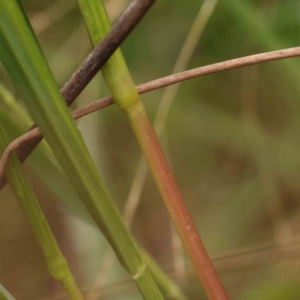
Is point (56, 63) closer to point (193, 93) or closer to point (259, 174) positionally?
point (193, 93)

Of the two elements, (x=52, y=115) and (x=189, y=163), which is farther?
(x=189, y=163)

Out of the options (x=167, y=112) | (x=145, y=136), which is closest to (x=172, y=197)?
(x=145, y=136)

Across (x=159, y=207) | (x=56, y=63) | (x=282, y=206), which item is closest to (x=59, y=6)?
(x=56, y=63)

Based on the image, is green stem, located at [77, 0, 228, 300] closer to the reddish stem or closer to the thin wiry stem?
the reddish stem

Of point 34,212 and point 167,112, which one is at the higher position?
point 167,112

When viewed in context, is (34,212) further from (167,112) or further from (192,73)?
(167,112)

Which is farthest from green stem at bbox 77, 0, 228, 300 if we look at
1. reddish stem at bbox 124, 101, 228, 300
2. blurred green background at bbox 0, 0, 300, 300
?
blurred green background at bbox 0, 0, 300, 300
